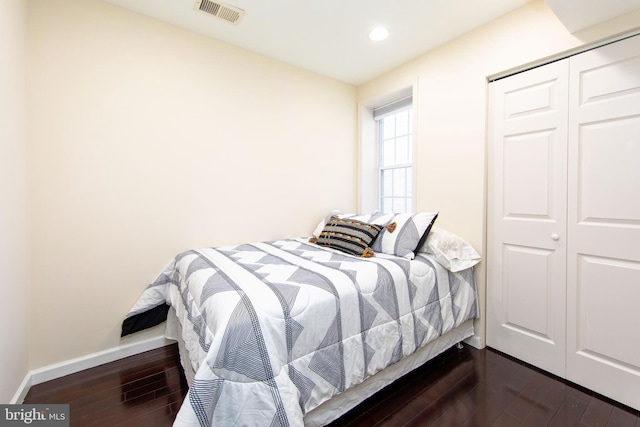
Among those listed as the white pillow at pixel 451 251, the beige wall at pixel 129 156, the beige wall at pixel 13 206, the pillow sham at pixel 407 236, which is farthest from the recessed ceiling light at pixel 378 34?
the beige wall at pixel 13 206

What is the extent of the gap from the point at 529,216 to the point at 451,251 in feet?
1.87

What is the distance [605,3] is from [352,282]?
199 cm

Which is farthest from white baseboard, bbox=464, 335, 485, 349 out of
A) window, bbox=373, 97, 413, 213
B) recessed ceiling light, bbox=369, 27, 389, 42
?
recessed ceiling light, bbox=369, 27, 389, 42

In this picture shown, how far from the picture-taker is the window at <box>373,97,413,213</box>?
10.2 feet

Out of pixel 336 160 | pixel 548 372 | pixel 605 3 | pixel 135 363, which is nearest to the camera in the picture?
pixel 605 3

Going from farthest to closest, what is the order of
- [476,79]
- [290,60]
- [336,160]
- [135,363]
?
[336,160] < [290,60] < [476,79] < [135,363]

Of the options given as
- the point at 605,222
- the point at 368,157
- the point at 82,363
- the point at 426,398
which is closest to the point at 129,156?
the point at 82,363

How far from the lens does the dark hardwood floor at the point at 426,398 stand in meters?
1.51

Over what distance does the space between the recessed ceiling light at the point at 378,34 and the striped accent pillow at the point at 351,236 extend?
1530 millimetres

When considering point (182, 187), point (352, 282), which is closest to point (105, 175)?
point (182, 187)

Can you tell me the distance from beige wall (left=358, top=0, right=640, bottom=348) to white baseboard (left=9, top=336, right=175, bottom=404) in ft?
8.31

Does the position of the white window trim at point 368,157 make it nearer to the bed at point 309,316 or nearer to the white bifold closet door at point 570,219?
the bed at point 309,316

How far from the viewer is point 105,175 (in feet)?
6.61

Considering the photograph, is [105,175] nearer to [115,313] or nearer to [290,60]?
[115,313]
